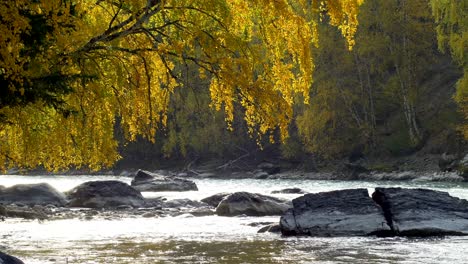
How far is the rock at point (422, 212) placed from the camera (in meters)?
15.4

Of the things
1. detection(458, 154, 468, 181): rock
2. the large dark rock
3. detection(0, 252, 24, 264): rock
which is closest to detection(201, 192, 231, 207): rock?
the large dark rock

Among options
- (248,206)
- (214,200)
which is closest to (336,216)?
(248,206)

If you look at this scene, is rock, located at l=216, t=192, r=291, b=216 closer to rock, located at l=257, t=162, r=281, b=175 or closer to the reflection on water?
the reflection on water

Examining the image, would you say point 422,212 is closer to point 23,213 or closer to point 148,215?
point 148,215

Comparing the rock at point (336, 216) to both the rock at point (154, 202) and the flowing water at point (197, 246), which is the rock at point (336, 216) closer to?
the flowing water at point (197, 246)

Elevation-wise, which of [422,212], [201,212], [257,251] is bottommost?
[257,251]

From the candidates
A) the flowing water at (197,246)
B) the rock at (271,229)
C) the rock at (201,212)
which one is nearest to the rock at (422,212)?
the flowing water at (197,246)

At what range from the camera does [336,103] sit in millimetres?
54750

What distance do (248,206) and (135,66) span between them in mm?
11081

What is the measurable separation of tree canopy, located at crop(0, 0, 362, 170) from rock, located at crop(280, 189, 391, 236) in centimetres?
588

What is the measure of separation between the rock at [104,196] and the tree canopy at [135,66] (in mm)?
13037

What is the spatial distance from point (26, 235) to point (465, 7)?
29785 mm

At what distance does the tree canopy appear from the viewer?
8.71 m

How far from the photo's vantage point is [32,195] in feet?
84.8
